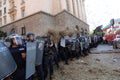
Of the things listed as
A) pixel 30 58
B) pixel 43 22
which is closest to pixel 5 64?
pixel 30 58

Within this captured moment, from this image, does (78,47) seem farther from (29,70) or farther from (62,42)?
(29,70)

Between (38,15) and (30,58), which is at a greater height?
(38,15)

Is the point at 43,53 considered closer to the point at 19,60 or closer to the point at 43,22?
the point at 19,60

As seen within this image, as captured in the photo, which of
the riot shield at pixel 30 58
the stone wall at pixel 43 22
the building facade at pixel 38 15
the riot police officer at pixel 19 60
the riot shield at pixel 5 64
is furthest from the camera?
the building facade at pixel 38 15

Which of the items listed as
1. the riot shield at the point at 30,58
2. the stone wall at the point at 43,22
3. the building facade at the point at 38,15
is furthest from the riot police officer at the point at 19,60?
the building facade at the point at 38,15

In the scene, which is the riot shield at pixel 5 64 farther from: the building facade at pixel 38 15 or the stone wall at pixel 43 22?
the building facade at pixel 38 15

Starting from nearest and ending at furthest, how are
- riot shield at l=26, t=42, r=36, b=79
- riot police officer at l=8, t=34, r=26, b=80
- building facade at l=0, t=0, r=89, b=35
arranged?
riot shield at l=26, t=42, r=36, b=79, riot police officer at l=8, t=34, r=26, b=80, building facade at l=0, t=0, r=89, b=35

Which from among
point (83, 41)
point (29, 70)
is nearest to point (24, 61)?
point (29, 70)

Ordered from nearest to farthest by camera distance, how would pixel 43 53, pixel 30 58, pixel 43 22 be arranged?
pixel 30 58 < pixel 43 53 < pixel 43 22

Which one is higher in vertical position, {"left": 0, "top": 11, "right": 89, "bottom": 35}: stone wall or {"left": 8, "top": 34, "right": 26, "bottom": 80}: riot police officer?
{"left": 0, "top": 11, "right": 89, "bottom": 35}: stone wall

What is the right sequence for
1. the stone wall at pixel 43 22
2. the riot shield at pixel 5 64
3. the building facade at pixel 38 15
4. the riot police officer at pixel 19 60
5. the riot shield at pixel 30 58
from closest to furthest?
the riot shield at pixel 5 64 → the riot shield at pixel 30 58 → the riot police officer at pixel 19 60 → the stone wall at pixel 43 22 → the building facade at pixel 38 15

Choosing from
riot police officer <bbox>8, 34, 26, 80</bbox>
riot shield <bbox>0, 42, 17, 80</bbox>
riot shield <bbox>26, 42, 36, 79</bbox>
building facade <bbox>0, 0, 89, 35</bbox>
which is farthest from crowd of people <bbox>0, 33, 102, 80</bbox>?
building facade <bbox>0, 0, 89, 35</bbox>

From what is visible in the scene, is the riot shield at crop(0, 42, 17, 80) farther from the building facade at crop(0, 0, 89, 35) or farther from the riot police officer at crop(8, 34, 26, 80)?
the building facade at crop(0, 0, 89, 35)

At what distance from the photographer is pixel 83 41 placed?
11.6 metres
